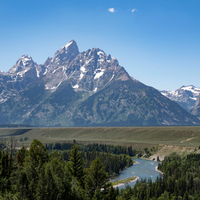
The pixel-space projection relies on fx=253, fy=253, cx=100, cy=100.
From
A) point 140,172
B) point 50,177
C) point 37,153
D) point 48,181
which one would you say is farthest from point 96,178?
point 140,172

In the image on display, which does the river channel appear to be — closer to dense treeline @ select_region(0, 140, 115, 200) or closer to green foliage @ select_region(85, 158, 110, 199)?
dense treeline @ select_region(0, 140, 115, 200)

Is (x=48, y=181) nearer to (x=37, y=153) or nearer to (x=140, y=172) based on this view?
(x=37, y=153)

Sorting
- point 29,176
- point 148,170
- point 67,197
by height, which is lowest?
point 148,170

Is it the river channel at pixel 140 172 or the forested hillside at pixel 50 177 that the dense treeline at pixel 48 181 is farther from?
the river channel at pixel 140 172

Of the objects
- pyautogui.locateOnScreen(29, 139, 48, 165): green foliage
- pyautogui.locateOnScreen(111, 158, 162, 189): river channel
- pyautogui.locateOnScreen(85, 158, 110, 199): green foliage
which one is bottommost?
pyautogui.locateOnScreen(111, 158, 162, 189): river channel

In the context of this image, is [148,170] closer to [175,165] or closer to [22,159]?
[175,165]

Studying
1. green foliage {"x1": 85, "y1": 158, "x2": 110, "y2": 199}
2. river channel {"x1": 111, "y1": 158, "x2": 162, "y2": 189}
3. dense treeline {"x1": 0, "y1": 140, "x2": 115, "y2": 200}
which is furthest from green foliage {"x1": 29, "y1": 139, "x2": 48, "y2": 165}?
river channel {"x1": 111, "y1": 158, "x2": 162, "y2": 189}

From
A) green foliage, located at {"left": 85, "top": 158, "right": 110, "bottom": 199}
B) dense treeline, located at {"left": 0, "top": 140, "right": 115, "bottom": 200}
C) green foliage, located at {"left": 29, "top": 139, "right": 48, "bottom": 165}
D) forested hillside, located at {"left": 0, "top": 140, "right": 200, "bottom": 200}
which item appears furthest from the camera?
green foliage, located at {"left": 29, "top": 139, "right": 48, "bottom": 165}

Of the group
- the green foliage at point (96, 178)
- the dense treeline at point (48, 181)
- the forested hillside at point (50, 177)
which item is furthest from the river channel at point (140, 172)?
the green foliage at point (96, 178)

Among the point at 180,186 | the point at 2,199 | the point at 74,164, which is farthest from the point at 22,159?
the point at 180,186

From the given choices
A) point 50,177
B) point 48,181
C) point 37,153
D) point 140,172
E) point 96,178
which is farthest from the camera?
point 140,172

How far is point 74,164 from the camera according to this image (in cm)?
6625

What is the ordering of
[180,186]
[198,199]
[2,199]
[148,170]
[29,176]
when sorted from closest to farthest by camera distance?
[2,199] < [29,176] < [198,199] < [180,186] < [148,170]

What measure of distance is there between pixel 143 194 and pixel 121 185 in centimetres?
3159
